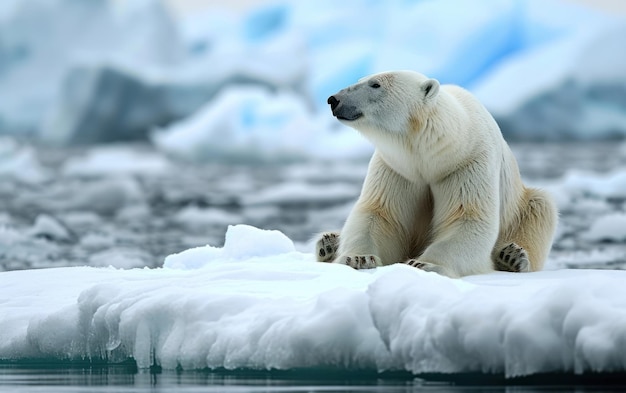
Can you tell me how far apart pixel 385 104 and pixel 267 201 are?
36.4 ft

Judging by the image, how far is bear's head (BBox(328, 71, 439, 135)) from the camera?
13.9 ft

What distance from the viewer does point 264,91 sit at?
23.1 m

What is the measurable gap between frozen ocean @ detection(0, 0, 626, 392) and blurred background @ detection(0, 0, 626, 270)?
0.23ft

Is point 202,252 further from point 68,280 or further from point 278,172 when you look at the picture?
point 278,172

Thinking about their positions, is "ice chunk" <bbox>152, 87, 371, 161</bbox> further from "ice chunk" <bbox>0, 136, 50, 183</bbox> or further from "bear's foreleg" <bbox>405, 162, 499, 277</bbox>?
"bear's foreleg" <bbox>405, 162, 499, 277</bbox>

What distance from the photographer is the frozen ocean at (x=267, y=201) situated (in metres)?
2.97

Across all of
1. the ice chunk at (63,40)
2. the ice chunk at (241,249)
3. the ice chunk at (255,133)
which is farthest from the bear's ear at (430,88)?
the ice chunk at (63,40)

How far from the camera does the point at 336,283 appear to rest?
366 cm

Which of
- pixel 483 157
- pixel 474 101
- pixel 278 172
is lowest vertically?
pixel 483 157

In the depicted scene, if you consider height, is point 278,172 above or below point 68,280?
above

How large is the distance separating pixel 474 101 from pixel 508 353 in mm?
1926

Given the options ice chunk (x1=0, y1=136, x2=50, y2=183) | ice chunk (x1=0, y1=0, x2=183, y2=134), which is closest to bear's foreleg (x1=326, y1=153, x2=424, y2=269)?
ice chunk (x1=0, y1=136, x2=50, y2=183)

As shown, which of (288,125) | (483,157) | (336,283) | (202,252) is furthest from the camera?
(288,125)

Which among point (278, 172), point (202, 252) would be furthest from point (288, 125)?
point (202, 252)
